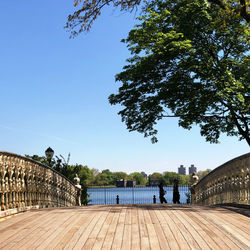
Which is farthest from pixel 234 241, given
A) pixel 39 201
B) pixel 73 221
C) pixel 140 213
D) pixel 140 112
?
pixel 140 112

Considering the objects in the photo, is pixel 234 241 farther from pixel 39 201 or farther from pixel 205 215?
pixel 39 201

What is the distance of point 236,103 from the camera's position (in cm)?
1975

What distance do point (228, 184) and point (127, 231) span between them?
800 centimetres

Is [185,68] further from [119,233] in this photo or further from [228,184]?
[119,233]

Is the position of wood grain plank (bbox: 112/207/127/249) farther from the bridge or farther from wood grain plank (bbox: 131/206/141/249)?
wood grain plank (bbox: 131/206/141/249)

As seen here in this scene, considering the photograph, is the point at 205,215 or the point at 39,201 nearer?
the point at 205,215

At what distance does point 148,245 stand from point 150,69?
52.8 feet

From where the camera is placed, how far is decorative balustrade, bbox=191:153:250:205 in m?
10.5

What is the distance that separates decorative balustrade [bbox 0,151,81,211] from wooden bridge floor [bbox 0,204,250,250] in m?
1.24

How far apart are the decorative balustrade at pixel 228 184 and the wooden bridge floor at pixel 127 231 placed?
2.46 metres

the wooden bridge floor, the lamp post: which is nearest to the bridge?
the wooden bridge floor

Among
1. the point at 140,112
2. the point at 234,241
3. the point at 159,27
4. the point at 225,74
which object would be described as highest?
the point at 159,27

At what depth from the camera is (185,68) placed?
19359 mm

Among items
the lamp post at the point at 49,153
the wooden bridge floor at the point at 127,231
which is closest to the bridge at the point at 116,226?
the wooden bridge floor at the point at 127,231
